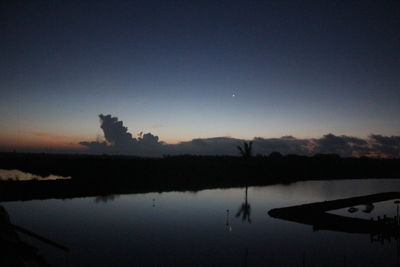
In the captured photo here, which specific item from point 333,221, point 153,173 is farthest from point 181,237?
point 153,173

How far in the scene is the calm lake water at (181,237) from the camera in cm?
1883

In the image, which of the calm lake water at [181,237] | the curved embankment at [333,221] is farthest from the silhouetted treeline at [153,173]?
the curved embankment at [333,221]

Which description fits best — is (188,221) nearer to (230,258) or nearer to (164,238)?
(164,238)

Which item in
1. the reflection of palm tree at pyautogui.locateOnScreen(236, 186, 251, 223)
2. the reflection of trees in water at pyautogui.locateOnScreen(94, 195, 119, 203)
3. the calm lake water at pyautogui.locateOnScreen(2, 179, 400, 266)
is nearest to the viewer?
the calm lake water at pyautogui.locateOnScreen(2, 179, 400, 266)

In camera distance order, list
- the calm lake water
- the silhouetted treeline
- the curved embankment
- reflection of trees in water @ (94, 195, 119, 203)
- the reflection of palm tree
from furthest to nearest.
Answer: the silhouetted treeline < reflection of trees in water @ (94, 195, 119, 203) < the reflection of palm tree < the curved embankment < the calm lake water

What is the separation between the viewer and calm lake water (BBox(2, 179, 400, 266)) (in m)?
18.8

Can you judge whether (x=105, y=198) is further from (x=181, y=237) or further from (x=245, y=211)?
(x=181, y=237)

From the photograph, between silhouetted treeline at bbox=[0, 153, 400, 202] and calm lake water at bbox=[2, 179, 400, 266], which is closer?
calm lake water at bbox=[2, 179, 400, 266]

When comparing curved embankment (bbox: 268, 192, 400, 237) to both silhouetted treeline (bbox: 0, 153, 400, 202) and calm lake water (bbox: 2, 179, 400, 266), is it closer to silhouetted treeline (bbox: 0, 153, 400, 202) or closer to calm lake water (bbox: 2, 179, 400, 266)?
calm lake water (bbox: 2, 179, 400, 266)

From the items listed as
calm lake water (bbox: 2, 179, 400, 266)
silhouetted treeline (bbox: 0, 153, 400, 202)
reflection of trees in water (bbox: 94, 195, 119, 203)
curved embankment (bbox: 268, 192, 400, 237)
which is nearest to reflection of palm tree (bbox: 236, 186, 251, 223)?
calm lake water (bbox: 2, 179, 400, 266)

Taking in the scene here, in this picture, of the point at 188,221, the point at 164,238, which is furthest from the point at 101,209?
the point at 164,238

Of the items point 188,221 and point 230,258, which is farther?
point 188,221

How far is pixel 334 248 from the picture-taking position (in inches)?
853

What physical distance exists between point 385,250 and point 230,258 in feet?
43.4
